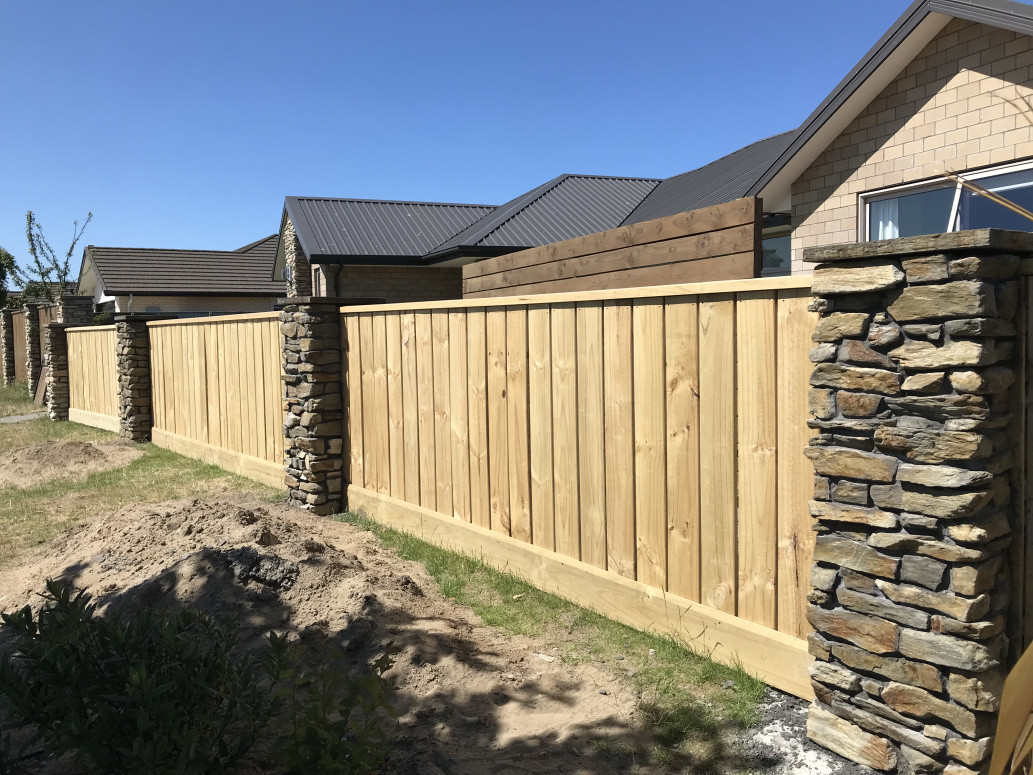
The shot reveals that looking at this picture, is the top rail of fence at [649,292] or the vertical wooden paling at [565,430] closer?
the top rail of fence at [649,292]

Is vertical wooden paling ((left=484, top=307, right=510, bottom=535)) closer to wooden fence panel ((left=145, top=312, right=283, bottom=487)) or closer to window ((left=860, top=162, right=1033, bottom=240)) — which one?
wooden fence panel ((left=145, top=312, right=283, bottom=487))

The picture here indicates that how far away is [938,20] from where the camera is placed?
7492mm

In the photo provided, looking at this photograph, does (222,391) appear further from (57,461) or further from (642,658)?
(642,658)

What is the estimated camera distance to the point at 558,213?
1802 centimetres

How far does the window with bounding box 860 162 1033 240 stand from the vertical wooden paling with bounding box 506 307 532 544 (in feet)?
12.7

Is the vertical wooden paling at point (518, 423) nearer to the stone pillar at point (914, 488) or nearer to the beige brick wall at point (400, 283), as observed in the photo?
the stone pillar at point (914, 488)

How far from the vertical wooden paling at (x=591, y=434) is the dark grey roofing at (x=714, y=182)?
7.61 m

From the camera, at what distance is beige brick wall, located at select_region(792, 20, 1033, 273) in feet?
23.4

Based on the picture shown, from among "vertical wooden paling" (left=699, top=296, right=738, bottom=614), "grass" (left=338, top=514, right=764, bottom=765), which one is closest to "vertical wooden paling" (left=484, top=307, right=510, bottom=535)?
"grass" (left=338, top=514, right=764, bottom=765)

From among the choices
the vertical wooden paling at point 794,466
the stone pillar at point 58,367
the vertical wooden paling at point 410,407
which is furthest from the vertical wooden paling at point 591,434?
the stone pillar at point 58,367

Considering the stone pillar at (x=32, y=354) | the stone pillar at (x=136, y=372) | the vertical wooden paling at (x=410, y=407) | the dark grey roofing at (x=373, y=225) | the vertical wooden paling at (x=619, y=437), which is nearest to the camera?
the vertical wooden paling at (x=619, y=437)

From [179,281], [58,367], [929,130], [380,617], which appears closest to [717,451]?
[380,617]

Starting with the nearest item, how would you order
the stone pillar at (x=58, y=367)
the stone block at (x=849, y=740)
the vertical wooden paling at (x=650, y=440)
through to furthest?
the stone block at (x=849, y=740) → the vertical wooden paling at (x=650, y=440) → the stone pillar at (x=58, y=367)

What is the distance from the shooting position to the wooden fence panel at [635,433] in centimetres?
357
